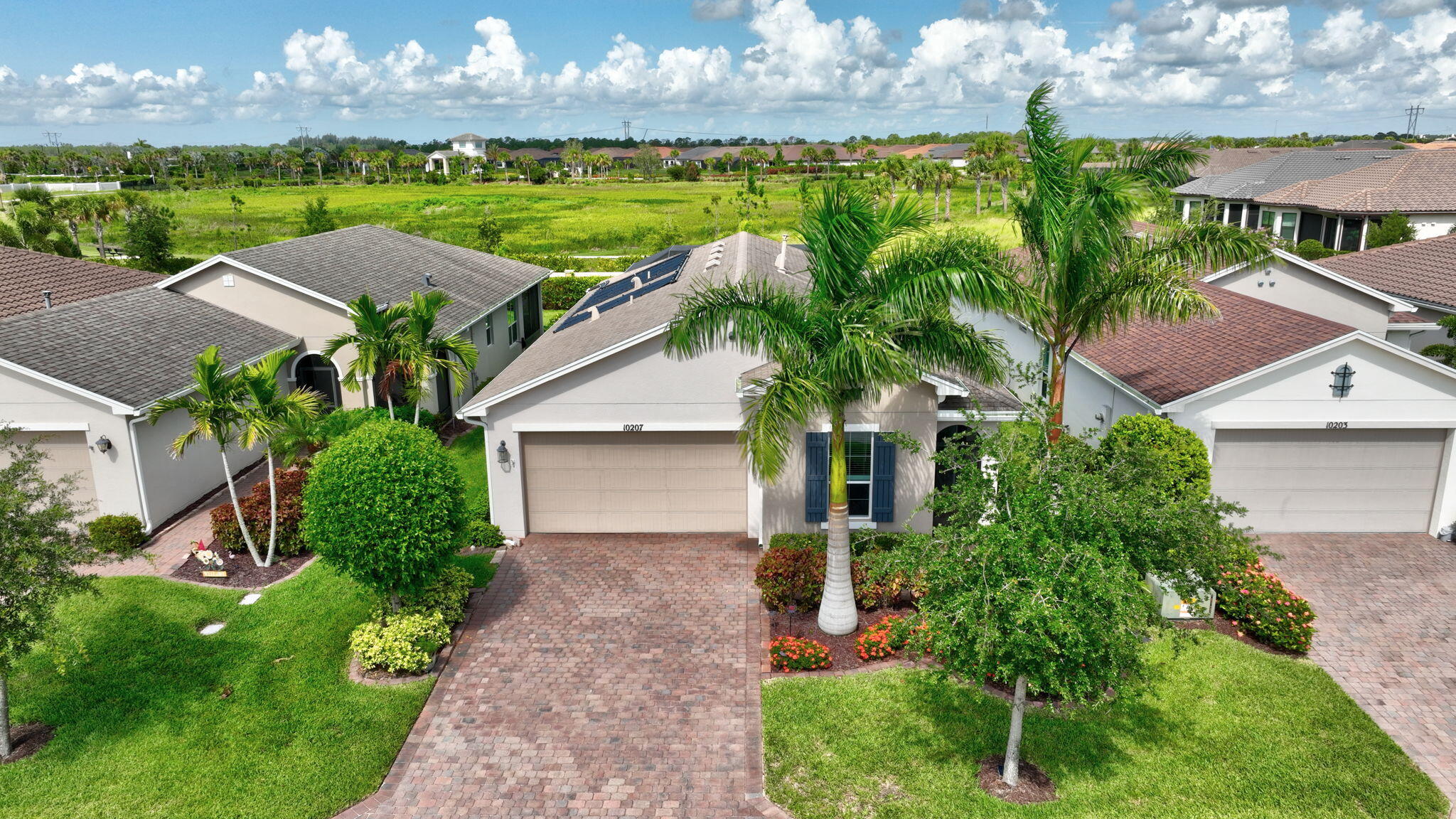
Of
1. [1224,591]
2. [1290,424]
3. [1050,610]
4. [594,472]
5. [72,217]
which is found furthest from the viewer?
[72,217]

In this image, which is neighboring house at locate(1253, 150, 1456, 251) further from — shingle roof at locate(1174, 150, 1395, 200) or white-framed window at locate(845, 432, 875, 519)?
white-framed window at locate(845, 432, 875, 519)

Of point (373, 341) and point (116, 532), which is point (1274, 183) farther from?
point (116, 532)

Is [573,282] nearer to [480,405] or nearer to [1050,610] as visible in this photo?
[480,405]

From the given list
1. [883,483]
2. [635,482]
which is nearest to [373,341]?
[635,482]

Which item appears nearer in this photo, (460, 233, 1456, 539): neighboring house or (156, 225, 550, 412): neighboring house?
(460, 233, 1456, 539): neighboring house

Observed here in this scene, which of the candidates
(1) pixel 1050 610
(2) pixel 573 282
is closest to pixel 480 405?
(1) pixel 1050 610

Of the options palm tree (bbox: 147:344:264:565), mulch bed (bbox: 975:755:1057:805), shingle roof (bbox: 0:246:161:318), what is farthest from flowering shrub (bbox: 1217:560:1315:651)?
shingle roof (bbox: 0:246:161:318)
